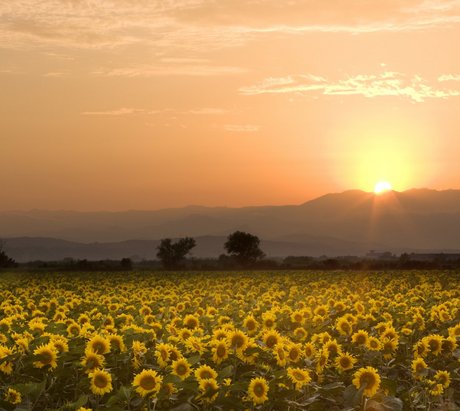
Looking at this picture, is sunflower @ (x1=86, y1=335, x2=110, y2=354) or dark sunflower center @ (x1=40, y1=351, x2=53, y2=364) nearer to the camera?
dark sunflower center @ (x1=40, y1=351, x2=53, y2=364)

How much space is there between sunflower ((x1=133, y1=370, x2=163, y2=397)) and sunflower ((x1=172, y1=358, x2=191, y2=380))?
0.60m

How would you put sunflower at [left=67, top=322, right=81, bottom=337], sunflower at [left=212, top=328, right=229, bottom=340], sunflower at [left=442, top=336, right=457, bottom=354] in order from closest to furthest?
1. sunflower at [left=212, top=328, right=229, bottom=340]
2. sunflower at [left=67, top=322, right=81, bottom=337]
3. sunflower at [left=442, top=336, right=457, bottom=354]

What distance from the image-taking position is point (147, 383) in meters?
8.52

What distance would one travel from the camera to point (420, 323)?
15141 mm

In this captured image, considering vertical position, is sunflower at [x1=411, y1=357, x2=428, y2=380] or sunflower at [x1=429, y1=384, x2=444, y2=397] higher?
sunflower at [x1=411, y1=357, x2=428, y2=380]

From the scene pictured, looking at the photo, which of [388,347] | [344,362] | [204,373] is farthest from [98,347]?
[388,347]

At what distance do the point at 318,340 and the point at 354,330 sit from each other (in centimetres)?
193

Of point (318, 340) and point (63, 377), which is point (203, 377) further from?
point (318, 340)

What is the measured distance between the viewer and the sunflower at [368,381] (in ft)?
32.4

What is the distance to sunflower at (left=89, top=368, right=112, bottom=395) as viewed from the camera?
8.73 meters

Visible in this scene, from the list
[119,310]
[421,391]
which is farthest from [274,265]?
[421,391]

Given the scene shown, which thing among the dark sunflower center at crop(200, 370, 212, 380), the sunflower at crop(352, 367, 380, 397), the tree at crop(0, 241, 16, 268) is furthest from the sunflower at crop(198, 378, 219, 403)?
the tree at crop(0, 241, 16, 268)

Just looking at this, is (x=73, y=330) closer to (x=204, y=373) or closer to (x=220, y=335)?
(x=220, y=335)

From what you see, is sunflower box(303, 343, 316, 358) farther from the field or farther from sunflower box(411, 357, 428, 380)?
sunflower box(411, 357, 428, 380)
